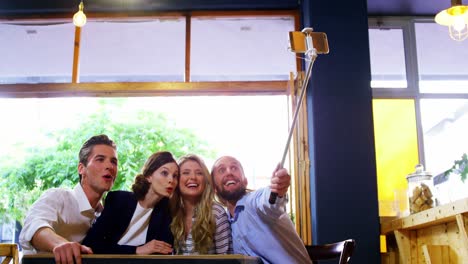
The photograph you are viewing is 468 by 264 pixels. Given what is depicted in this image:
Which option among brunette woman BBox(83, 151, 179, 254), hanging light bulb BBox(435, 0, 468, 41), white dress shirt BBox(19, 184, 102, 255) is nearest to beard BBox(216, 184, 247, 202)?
brunette woman BBox(83, 151, 179, 254)

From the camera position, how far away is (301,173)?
4203 mm

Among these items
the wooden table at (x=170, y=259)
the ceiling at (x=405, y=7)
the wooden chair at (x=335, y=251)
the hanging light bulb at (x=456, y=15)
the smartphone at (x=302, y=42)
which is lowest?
the wooden table at (x=170, y=259)

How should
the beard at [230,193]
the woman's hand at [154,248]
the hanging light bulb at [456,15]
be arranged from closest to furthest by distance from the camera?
the woman's hand at [154,248] → the beard at [230,193] → the hanging light bulb at [456,15]

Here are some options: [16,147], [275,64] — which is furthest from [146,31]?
[16,147]

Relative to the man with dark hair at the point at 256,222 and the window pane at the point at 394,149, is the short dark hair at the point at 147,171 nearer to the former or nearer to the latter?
the man with dark hair at the point at 256,222

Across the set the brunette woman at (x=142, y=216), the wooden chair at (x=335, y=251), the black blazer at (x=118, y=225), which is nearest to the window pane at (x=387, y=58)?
the wooden chair at (x=335, y=251)

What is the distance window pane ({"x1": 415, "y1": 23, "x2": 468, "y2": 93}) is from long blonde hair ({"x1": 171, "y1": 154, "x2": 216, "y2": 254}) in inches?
115

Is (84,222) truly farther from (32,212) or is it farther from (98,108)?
(98,108)

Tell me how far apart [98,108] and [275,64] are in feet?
10.1

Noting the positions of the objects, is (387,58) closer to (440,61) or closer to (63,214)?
(440,61)

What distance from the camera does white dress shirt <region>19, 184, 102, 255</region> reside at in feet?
A: 6.79

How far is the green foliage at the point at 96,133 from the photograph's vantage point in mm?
6493

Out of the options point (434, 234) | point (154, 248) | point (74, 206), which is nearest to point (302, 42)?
point (154, 248)

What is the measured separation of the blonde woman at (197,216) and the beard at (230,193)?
0.43 feet
